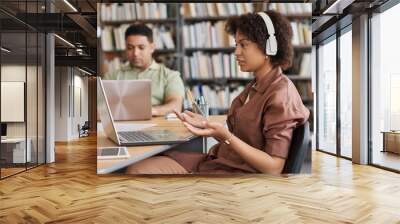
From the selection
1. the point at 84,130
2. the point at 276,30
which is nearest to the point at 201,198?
the point at 276,30

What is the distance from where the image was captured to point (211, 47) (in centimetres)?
524

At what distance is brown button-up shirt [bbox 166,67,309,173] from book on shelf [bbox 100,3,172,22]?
1409 mm

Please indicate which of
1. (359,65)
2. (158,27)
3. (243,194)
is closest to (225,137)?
(243,194)

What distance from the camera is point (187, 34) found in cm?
523

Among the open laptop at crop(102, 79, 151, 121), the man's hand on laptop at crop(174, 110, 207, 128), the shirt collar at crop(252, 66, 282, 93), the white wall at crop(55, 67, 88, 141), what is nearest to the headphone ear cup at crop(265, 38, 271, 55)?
the shirt collar at crop(252, 66, 282, 93)

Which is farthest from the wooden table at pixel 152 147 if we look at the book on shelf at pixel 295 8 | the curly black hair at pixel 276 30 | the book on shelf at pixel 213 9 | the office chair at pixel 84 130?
the office chair at pixel 84 130

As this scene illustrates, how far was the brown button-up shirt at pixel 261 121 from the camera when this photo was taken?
4895 mm

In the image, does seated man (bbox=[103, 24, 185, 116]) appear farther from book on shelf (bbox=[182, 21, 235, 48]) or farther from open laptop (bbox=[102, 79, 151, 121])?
book on shelf (bbox=[182, 21, 235, 48])

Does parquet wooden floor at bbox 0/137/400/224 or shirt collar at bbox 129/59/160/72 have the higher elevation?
shirt collar at bbox 129/59/160/72

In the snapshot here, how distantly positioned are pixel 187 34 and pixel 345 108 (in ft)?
15.4

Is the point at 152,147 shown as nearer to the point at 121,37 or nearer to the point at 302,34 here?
the point at 121,37

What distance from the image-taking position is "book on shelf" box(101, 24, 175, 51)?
5.25 meters

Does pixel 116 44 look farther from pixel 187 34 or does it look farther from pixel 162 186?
pixel 162 186

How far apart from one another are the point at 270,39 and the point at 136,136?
1961mm
